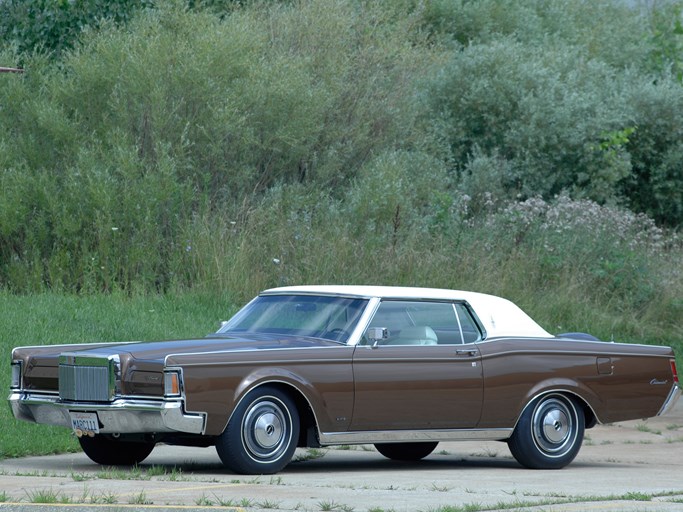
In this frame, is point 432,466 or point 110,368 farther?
point 432,466

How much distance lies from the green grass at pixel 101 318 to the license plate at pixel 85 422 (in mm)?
3366

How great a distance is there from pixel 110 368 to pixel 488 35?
25.1 metres

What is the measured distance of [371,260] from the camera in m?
20.2

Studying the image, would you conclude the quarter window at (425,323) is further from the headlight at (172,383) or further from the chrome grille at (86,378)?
the chrome grille at (86,378)

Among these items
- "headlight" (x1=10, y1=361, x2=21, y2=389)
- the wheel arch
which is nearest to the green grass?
"headlight" (x1=10, y1=361, x2=21, y2=389)

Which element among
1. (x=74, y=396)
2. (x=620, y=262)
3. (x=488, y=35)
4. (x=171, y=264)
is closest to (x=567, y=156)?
(x=620, y=262)

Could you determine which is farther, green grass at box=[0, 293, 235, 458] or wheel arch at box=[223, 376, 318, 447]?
green grass at box=[0, 293, 235, 458]

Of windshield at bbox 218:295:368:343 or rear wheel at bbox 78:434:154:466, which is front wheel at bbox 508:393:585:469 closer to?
windshield at bbox 218:295:368:343

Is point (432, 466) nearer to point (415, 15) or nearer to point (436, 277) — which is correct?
point (436, 277)

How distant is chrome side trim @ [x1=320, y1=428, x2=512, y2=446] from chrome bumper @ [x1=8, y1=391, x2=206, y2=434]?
1.13m

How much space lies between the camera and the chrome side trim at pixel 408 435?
10.1 m

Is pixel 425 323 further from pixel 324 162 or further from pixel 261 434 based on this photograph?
pixel 324 162

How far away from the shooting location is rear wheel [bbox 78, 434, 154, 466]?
1052 centimetres

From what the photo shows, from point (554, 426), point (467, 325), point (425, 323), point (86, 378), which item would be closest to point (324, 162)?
point (467, 325)
